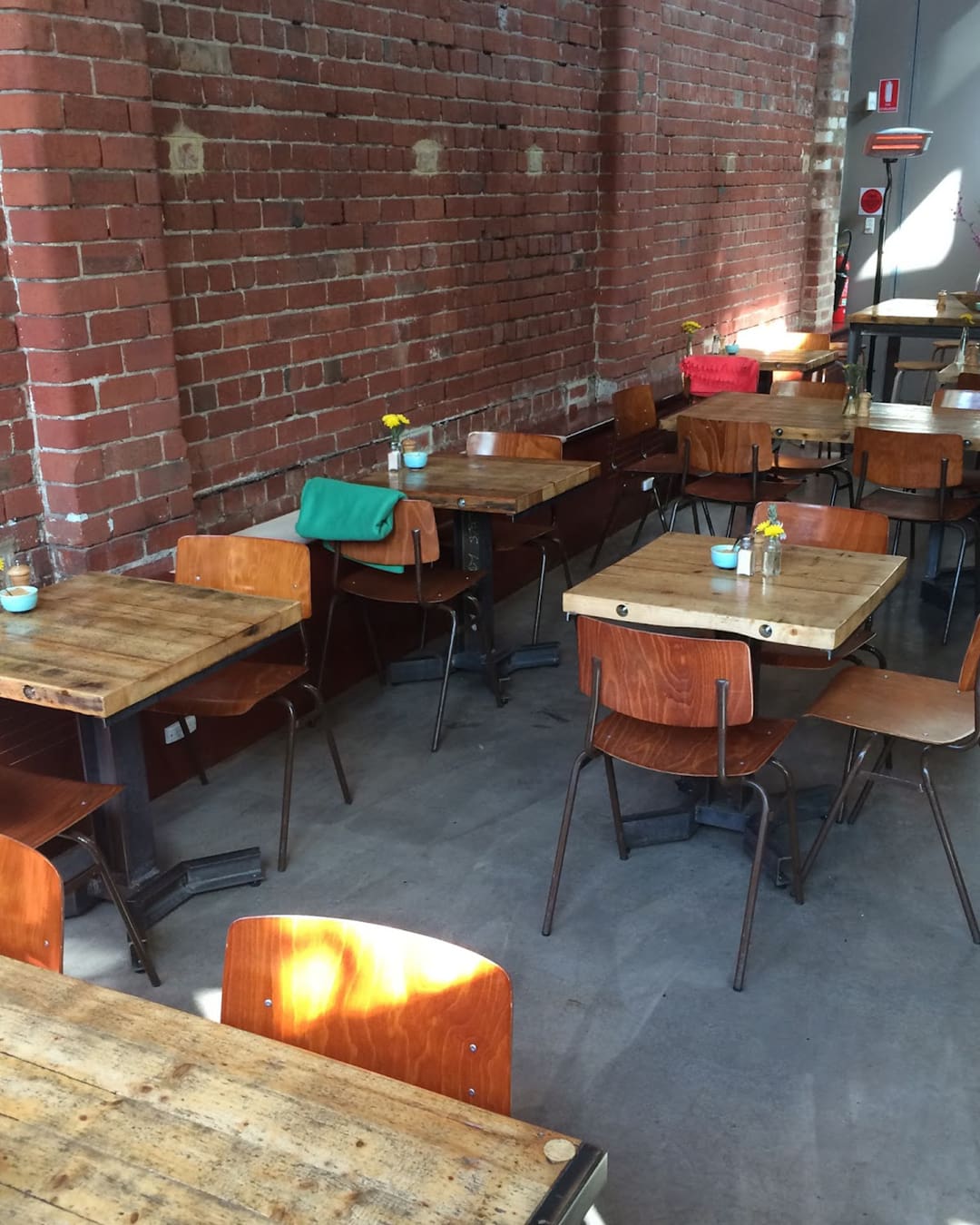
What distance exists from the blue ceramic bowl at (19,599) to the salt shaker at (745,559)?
179cm

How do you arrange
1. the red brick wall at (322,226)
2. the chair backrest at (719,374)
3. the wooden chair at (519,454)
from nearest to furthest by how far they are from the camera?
the red brick wall at (322,226), the wooden chair at (519,454), the chair backrest at (719,374)

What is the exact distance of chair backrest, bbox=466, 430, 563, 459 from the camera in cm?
488

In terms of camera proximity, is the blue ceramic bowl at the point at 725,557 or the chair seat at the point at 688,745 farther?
the blue ceramic bowl at the point at 725,557

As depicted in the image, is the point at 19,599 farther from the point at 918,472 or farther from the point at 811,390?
the point at 811,390

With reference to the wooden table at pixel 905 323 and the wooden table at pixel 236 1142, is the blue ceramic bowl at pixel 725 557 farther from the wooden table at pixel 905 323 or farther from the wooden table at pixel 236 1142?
the wooden table at pixel 905 323

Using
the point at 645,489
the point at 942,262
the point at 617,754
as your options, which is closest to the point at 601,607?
the point at 617,754

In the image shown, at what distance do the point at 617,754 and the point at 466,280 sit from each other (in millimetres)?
2888

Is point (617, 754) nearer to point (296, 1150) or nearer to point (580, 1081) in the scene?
point (580, 1081)

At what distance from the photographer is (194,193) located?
3.72 m

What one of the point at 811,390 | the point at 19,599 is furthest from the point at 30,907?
the point at 811,390

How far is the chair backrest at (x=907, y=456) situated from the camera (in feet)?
15.6

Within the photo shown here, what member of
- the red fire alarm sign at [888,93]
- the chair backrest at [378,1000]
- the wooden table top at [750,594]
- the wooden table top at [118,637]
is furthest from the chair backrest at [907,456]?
the red fire alarm sign at [888,93]

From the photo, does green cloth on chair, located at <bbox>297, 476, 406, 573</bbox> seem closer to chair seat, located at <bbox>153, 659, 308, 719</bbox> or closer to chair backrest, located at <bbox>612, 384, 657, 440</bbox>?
chair seat, located at <bbox>153, 659, 308, 719</bbox>

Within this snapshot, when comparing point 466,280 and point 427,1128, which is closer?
point 427,1128
